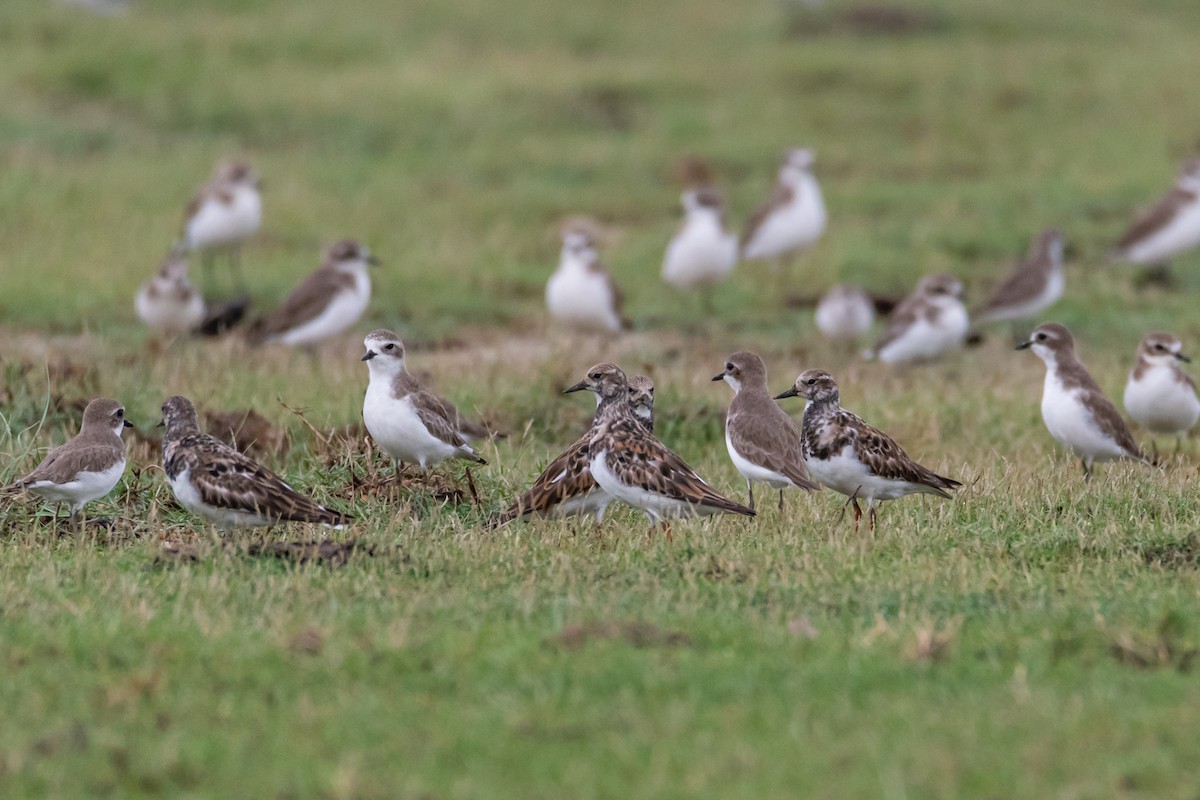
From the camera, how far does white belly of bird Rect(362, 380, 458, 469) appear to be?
9953 millimetres

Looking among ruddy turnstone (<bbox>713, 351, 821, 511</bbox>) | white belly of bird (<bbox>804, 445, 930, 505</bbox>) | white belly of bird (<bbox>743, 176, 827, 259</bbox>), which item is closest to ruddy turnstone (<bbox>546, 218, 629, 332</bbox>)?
white belly of bird (<bbox>743, 176, 827, 259</bbox>)

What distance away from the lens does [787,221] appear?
1994cm

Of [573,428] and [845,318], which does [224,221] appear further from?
[573,428]

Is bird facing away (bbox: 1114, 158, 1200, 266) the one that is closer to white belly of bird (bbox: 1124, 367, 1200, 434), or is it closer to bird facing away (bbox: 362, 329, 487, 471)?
white belly of bird (bbox: 1124, 367, 1200, 434)

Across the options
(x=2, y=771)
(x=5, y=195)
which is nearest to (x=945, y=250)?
(x=5, y=195)

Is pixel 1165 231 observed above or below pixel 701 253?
above

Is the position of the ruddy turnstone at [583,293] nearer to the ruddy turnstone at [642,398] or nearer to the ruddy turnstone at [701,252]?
the ruddy turnstone at [701,252]

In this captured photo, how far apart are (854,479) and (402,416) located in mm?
2689

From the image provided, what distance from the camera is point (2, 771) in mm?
5770

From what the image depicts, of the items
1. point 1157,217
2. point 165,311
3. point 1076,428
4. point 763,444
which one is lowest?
point 165,311

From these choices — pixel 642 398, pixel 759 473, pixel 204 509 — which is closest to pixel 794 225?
pixel 642 398

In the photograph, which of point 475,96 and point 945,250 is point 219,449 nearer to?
point 945,250

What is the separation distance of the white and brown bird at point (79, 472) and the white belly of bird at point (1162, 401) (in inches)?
279

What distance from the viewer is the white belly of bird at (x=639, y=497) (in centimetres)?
890
